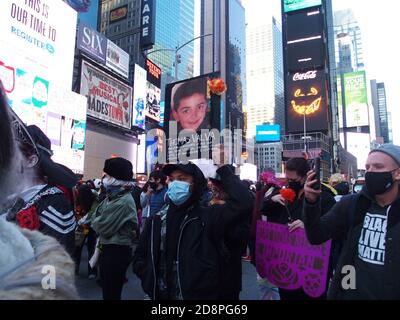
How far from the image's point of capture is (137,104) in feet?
102

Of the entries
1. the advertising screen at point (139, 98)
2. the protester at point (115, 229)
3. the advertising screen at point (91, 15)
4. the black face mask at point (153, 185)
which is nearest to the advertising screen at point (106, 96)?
the advertising screen at point (139, 98)

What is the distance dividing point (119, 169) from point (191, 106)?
13208 mm

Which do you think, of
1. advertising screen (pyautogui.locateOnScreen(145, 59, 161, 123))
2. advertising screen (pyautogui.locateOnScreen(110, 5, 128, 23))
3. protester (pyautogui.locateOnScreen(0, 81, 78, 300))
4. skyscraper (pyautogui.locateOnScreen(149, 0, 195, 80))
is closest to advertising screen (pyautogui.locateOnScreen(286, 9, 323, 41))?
skyscraper (pyautogui.locateOnScreen(149, 0, 195, 80))

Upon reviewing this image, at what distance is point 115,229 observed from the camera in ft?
14.2

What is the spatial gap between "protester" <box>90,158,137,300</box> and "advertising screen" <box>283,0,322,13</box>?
71.5 meters

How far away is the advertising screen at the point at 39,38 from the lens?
575 inches

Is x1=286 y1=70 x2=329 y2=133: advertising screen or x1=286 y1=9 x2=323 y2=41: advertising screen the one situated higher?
x1=286 y1=9 x2=323 y2=41: advertising screen

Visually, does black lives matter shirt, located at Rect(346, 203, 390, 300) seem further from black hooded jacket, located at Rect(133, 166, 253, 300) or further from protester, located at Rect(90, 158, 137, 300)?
protester, located at Rect(90, 158, 137, 300)

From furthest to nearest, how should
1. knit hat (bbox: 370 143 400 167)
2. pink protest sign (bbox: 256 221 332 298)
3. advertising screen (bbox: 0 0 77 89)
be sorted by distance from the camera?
advertising screen (bbox: 0 0 77 89)
pink protest sign (bbox: 256 221 332 298)
knit hat (bbox: 370 143 400 167)

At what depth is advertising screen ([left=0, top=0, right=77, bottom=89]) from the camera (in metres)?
14.6

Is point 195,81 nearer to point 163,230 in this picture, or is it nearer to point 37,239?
point 163,230

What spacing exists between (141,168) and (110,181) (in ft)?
99.2

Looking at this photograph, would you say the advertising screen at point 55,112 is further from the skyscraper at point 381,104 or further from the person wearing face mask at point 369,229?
the skyscraper at point 381,104

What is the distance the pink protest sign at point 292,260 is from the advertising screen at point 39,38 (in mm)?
14348
